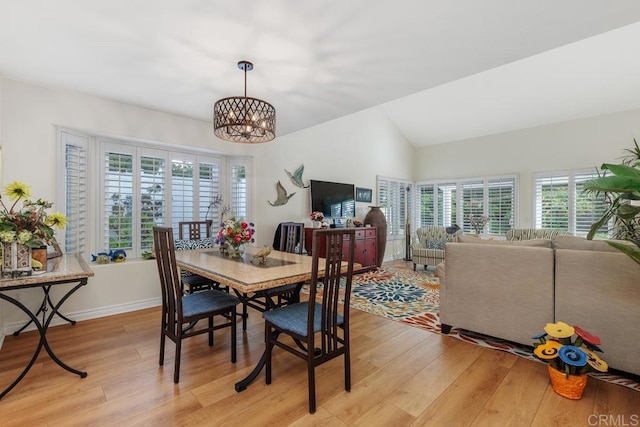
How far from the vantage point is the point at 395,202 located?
739 cm

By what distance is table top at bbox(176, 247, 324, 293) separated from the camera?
1885 mm

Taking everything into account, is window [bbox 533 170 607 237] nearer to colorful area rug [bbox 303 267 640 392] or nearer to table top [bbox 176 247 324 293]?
colorful area rug [bbox 303 267 640 392]

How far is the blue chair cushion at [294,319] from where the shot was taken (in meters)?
1.88

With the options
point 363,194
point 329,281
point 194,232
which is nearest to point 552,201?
point 363,194

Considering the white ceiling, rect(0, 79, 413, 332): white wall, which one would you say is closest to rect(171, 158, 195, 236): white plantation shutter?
rect(0, 79, 413, 332): white wall

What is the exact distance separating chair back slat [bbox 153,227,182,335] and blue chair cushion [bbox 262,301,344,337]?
2.07 ft

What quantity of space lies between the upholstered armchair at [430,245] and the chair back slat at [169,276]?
4627 millimetres

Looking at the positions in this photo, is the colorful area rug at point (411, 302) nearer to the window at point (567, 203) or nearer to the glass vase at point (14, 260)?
the window at point (567, 203)

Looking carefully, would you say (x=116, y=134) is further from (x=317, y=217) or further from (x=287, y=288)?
(x=317, y=217)

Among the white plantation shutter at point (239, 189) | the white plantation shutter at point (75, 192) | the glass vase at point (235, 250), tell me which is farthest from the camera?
the white plantation shutter at point (239, 189)

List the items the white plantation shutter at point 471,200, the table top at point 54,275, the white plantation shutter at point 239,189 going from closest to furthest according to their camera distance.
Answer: the table top at point 54,275
the white plantation shutter at point 239,189
the white plantation shutter at point 471,200

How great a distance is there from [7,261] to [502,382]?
3369mm

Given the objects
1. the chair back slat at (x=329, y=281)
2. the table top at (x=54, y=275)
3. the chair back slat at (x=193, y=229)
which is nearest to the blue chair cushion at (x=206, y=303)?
→ the table top at (x=54, y=275)

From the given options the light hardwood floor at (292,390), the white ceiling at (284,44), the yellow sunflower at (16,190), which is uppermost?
the white ceiling at (284,44)
